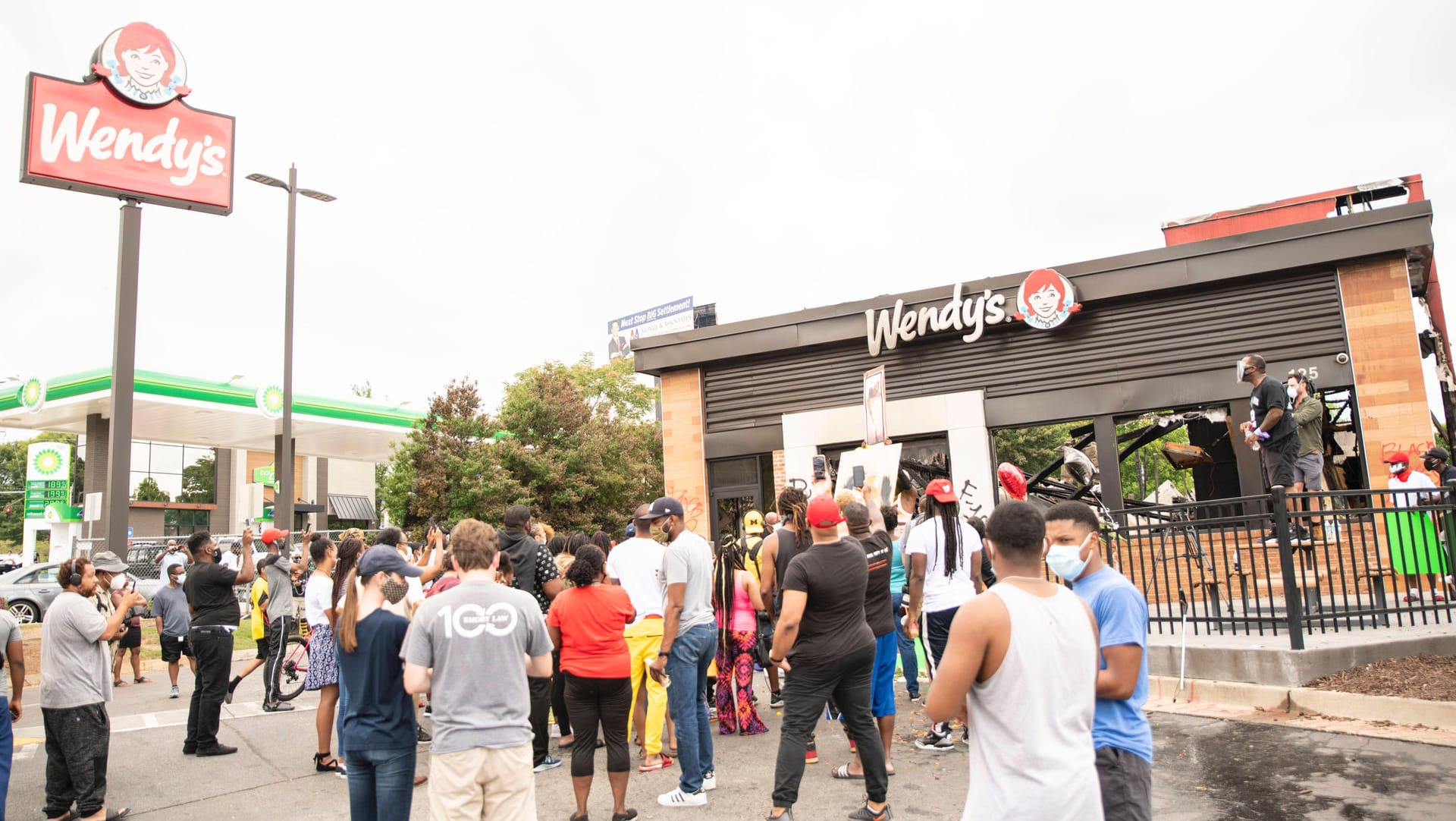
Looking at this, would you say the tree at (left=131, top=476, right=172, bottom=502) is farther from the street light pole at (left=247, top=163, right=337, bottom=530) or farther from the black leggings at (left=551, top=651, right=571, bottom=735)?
the black leggings at (left=551, top=651, right=571, bottom=735)

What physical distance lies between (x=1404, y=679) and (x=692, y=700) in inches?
219

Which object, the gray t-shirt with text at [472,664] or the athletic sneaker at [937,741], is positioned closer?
the gray t-shirt with text at [472,664]

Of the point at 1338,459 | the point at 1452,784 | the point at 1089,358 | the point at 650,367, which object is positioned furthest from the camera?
the point at 650,367

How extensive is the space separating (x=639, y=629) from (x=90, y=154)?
1333cm

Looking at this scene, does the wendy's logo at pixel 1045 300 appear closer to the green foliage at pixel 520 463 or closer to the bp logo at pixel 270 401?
the green foliage at pixel 520 463

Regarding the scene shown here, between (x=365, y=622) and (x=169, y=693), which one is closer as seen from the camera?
(x=365, y=622)

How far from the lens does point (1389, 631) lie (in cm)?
803

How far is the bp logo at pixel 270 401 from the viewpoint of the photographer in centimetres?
3063

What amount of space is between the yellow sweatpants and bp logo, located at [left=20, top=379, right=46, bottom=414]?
28.6m

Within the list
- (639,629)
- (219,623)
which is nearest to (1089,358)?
(639,629)

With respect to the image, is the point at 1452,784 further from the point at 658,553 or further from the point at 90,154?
the point at 90,154

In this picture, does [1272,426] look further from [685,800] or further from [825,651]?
[685,800]

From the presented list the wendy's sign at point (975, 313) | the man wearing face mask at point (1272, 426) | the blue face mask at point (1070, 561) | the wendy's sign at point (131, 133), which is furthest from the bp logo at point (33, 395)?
the blue face mask at point (1070, 561)

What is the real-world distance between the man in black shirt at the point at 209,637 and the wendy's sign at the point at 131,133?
30.8 ft
